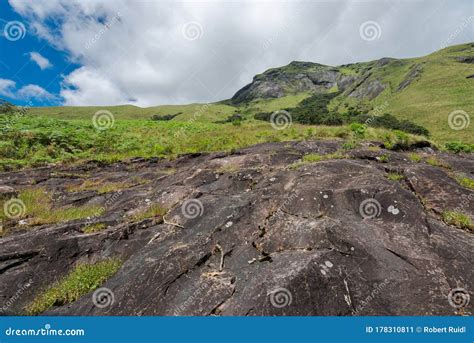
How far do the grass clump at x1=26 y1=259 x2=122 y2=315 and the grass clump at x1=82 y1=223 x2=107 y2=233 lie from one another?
1722mm

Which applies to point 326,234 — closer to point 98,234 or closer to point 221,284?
point 221,284

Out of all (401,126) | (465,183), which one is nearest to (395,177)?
(465,183)

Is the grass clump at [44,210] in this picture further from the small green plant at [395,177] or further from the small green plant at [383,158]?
the small green plant at [383,158]

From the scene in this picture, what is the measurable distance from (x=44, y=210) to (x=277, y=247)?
10.2 metres

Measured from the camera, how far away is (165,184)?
1405 centimetres

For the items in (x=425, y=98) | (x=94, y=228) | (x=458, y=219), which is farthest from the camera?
(x=425, y=98)

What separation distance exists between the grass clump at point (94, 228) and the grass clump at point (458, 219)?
10.7m

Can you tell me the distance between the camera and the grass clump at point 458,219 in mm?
8016

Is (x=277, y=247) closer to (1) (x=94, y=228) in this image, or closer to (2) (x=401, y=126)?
(1) (x=94, y=228)

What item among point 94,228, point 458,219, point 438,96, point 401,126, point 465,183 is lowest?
point 458,219

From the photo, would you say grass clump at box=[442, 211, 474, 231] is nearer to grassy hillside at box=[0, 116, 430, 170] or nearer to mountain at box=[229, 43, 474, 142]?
grassy hillside at box=[0, 116, 430, 170]

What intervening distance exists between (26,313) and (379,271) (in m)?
8.17

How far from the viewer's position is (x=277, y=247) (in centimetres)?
766

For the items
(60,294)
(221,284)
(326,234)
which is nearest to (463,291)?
(326,234)
